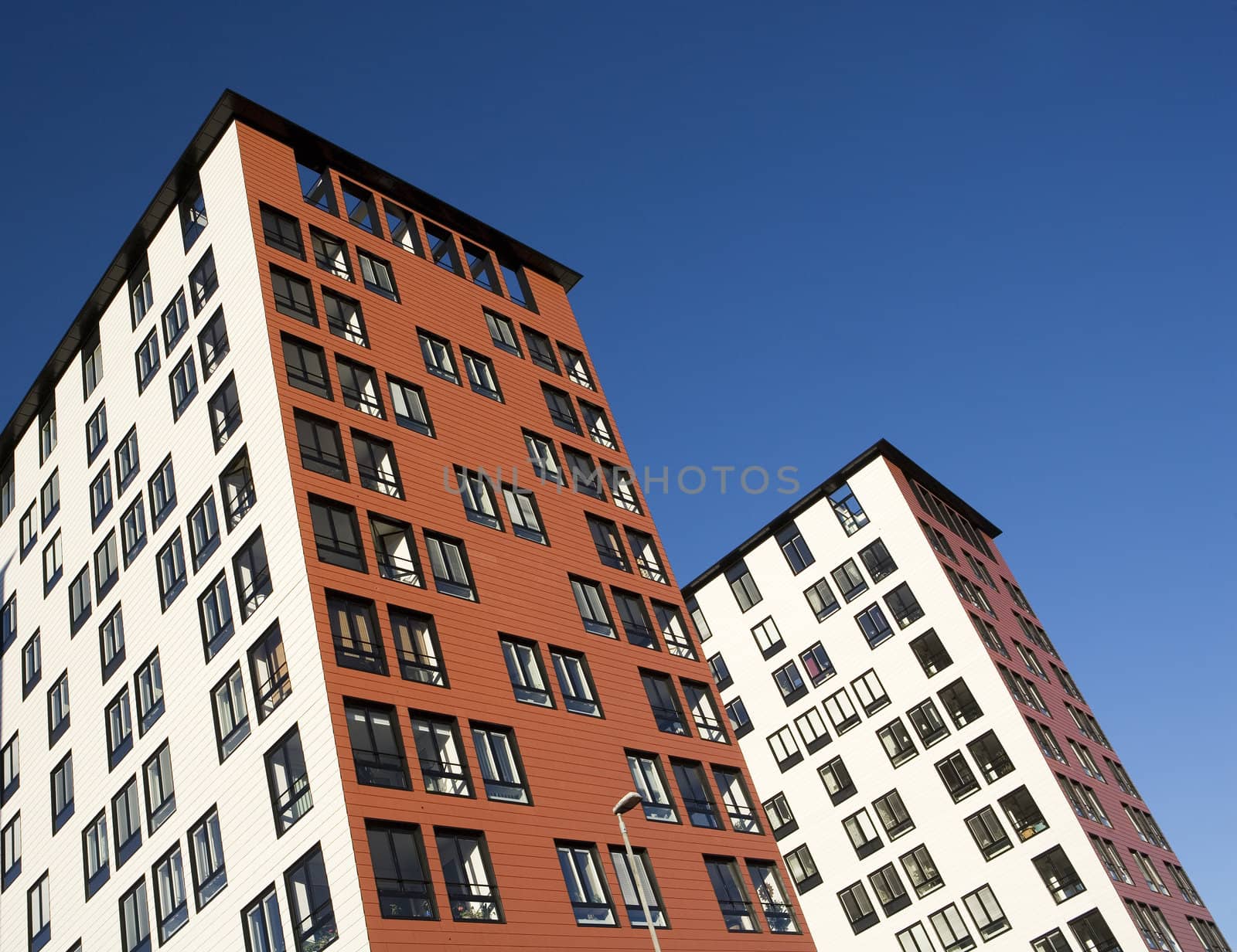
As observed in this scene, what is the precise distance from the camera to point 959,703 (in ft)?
222

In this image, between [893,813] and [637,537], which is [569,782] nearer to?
[637,537]

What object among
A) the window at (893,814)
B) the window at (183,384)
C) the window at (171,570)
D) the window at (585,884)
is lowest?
the window at (585,884)

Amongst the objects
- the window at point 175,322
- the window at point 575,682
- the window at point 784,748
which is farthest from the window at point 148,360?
the window at point 784,748

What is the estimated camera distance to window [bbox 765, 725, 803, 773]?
74062 mm

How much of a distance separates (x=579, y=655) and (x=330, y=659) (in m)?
10.8

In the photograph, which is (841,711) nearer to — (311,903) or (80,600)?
(80,600)

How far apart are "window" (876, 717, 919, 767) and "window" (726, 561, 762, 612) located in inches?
474

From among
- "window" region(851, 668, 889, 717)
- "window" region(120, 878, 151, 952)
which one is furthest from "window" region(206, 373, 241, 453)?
"window" region(851, 668, 889, 717)

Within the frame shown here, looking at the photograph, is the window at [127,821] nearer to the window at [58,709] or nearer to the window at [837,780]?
the window at [58,709]

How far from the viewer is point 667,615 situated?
1925 inches

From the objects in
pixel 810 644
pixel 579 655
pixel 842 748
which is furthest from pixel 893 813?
pixel 579 655

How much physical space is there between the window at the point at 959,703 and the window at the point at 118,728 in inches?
1731

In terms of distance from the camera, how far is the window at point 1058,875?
6081cm

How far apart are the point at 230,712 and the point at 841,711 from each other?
4434 centimetres
